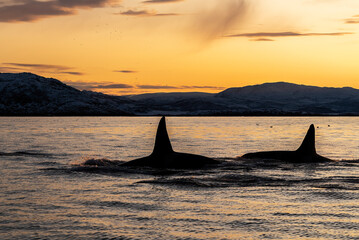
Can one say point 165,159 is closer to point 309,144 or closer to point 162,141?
point 162,141

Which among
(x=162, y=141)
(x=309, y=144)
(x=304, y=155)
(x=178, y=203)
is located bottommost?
(x=178, y=203)

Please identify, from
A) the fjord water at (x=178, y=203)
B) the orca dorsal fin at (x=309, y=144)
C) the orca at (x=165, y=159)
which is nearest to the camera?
the fjord water at (x=178, y=203)

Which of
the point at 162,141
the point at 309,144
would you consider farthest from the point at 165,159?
the point at 309,144

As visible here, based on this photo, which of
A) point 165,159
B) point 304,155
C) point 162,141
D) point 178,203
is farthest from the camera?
point 304,155

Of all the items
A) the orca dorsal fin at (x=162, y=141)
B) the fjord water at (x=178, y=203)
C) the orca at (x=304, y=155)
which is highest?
the orca dorsal fin at (x=162, y=141)

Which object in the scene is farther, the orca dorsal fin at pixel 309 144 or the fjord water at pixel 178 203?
the orca dorsal fin at pixel 309 144

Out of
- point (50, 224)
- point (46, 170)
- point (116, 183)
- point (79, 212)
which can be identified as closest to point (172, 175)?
point (116, 183)

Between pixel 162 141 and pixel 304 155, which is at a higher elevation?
pixel 162 141

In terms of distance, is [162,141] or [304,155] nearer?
[162,141]

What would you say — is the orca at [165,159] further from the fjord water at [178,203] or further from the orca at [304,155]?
the orca at [304,155]

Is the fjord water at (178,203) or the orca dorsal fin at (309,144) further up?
the orca dorsal fin at (309,144)

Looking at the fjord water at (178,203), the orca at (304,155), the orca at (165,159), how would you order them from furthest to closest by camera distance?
the orca at (304,155) → the orca at (165,159) → the fjord water at (178,203)

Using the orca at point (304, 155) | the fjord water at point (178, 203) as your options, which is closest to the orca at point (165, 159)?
the fjord water at point (178, 203)

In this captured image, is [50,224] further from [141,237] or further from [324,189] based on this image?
[324,189]
